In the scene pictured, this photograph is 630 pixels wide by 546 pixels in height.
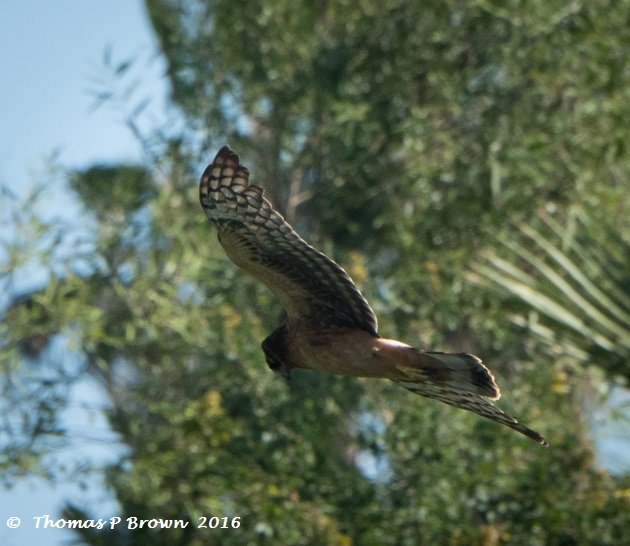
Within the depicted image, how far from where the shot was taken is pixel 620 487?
10234 millimetres

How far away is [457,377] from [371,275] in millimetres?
5935

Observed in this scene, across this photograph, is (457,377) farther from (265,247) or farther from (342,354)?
(265,247)

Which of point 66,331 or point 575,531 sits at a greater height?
point 66,331

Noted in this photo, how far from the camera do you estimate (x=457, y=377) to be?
6.18 metres

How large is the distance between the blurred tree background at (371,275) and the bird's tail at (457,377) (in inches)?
143

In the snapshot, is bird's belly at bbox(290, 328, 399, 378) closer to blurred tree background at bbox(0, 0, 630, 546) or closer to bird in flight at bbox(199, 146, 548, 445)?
bird in flight at bbox(199, 146, 548, 445)

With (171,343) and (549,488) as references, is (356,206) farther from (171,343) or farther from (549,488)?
(549,488)

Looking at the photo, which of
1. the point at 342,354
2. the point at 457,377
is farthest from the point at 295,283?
the point at 457,377

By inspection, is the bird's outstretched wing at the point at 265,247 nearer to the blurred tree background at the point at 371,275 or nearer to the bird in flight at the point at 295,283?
the bird in flight at the point at 295,283

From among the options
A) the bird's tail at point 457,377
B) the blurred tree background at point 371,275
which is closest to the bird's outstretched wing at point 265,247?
the bird's tail at point 457,377

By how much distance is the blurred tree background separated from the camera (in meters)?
10.5

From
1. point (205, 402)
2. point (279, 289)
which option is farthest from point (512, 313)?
point (279, 289)

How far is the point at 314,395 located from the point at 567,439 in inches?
58.0

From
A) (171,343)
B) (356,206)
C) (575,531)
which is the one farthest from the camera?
(356,206)
